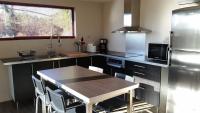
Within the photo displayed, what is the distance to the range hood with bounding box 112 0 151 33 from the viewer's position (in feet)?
13.1

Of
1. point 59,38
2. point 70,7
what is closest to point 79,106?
point 59,38

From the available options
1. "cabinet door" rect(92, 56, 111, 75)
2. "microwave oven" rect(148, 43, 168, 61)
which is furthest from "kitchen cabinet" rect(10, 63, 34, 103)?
"microwave oven" rect(148, 43, 168, 61)

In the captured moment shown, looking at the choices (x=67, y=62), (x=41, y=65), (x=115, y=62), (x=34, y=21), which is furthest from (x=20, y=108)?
(x=115, y=62)

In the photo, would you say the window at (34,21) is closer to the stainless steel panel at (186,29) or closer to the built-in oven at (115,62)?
the built-in oven at (115,62)

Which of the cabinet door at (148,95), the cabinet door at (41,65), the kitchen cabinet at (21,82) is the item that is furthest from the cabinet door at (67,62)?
the cabinet door at (148,95)

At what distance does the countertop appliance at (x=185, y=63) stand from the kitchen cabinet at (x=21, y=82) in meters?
2.64

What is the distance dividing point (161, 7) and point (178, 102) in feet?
6.35

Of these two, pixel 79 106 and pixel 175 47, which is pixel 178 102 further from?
pixel 79 106

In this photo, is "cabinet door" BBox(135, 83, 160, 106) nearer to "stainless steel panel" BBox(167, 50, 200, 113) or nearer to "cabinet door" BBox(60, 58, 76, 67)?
"stainless steel panel" BBox(167, 50, 200, 113)

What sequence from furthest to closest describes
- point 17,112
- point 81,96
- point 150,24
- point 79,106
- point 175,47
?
1. point 150,24
2. point 17,112
3. point 175,47
4. point 79,106
5. point 81,96

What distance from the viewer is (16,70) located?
11.0 feet

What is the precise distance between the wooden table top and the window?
167cm

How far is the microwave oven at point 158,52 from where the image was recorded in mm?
3374

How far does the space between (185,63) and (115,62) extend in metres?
1.68
